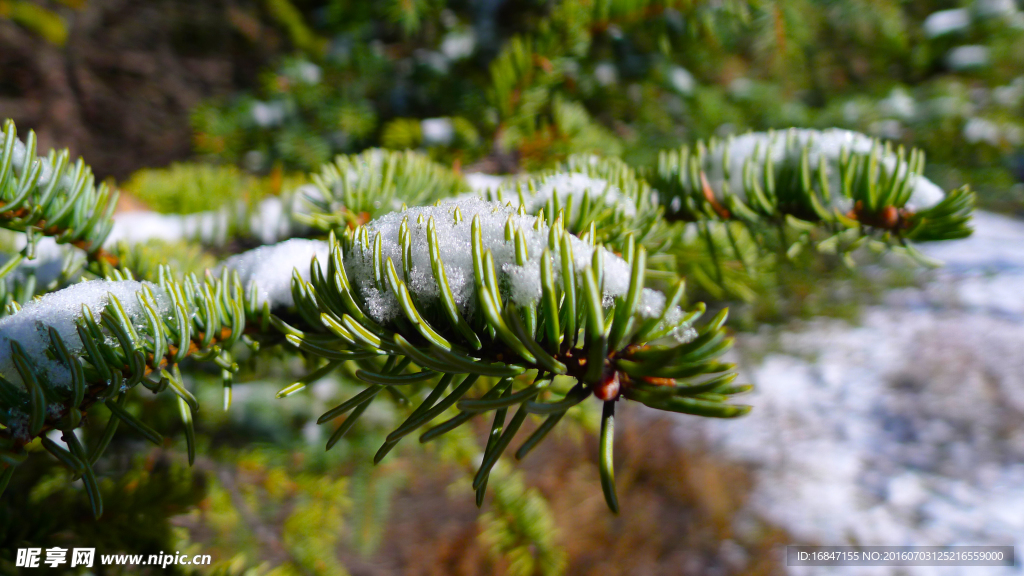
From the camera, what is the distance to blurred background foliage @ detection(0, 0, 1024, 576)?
25.0 inches

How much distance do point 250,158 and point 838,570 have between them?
2046mm

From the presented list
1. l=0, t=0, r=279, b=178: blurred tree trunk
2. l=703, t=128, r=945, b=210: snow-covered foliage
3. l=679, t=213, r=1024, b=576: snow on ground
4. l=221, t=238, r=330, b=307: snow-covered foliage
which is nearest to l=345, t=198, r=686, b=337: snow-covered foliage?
l=221, t=238, r=330, b=307: snow-covered foliage

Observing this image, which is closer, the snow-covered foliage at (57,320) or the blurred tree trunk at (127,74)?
the snow-covered foliage at (57,320)

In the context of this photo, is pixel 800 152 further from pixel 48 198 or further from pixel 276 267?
pixel 48 198

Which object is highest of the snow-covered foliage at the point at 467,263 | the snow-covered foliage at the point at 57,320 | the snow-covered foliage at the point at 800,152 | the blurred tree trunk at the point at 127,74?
the blurred tree trunk at the point at 127,74

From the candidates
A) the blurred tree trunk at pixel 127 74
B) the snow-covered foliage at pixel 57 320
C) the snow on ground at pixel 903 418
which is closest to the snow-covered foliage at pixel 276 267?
the snow-covered foliage at pixel 57 320

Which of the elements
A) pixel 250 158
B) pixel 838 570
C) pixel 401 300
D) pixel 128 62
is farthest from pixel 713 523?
pixel 128 62

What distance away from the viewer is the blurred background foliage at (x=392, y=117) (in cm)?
64

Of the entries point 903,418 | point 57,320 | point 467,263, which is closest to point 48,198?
point 57,320

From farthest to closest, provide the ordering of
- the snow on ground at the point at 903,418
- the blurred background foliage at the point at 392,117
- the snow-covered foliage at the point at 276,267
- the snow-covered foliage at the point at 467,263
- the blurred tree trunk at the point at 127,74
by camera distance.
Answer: the snow on ground at the point at 903,418 → the blurred tree trunk at the point at 127,74 → the blurred background foliage at the point at 392,117 → the snow-covered foliage at the point at 276,267 → the snow-covered foliage at the point at 467,263

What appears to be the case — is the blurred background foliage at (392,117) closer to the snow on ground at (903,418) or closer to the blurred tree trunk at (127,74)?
the blurred tree trunk at (127,74)

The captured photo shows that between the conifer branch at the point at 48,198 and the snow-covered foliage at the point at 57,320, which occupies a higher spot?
the conifer branch at the point at 48,198

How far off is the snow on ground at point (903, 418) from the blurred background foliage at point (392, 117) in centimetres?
53

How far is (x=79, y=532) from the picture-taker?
1.47 ft
